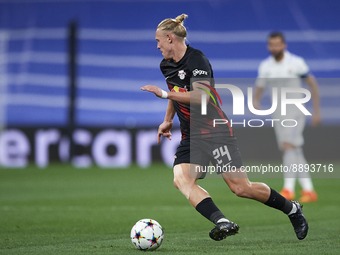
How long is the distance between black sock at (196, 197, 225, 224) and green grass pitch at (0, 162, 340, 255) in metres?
0.27

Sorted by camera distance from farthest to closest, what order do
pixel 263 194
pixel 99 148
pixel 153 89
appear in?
pixel 99 148, pixel 263 194, pixel 153 89

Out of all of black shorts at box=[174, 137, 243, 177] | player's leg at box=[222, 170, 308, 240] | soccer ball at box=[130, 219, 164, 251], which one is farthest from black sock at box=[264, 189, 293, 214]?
soccer ball at box=[130, 219, 164, 251]

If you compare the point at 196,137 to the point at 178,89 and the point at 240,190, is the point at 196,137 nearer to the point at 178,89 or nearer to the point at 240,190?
the point at 178,89

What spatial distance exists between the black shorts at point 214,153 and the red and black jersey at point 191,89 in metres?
0.06

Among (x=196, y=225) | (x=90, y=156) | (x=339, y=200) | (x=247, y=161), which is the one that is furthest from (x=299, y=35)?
(x=196, y=225)

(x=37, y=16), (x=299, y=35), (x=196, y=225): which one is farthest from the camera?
(x=37, y=16)

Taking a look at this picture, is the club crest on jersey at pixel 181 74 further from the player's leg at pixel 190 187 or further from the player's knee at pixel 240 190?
the player's knee at pixel 240 190

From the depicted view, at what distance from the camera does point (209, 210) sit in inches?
167

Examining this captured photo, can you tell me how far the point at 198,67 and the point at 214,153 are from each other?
714 millimetres

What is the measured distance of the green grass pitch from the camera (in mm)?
4445

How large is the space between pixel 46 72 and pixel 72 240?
15.0 m

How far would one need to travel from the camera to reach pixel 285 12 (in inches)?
758

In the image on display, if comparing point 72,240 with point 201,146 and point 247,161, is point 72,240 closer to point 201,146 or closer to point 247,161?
point 201,146

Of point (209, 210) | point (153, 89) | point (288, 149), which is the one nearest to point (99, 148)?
point (288, 149)
